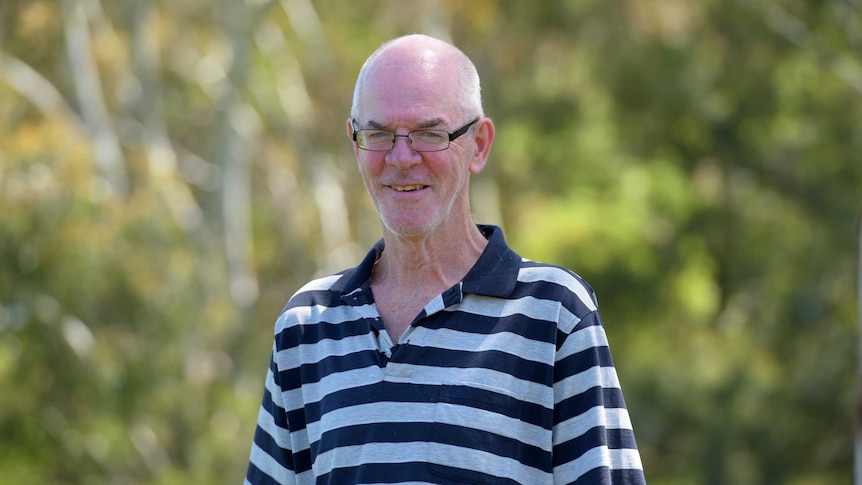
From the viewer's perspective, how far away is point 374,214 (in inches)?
619

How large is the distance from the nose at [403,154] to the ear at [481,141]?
0.13 meters

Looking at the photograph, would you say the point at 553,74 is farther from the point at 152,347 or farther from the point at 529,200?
the point at 152,347

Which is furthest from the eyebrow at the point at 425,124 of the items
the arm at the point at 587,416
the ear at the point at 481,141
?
the arm at the point at 587,416

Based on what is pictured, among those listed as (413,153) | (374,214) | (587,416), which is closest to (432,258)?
(413,153)

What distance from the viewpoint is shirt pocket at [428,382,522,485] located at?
212 cm

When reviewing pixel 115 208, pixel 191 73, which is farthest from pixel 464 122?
pixel 191 73

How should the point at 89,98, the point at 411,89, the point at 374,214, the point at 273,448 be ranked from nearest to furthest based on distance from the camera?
the point at 411,89 → the point at 273,448 → the point at 89,98 → the point at 374,214

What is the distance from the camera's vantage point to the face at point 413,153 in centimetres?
226

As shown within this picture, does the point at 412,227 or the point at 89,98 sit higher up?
the point at 89,98

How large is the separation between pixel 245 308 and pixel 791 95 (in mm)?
6231

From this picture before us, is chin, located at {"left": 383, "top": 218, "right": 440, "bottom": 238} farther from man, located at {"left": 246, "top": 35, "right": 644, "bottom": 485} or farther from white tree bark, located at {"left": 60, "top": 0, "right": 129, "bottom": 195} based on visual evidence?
white tree bark, located at {"left": 60, "top": 0, "right": 129, "bottom": 195}

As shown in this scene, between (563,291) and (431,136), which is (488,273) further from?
(431,136)

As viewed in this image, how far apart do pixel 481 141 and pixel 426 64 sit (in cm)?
19

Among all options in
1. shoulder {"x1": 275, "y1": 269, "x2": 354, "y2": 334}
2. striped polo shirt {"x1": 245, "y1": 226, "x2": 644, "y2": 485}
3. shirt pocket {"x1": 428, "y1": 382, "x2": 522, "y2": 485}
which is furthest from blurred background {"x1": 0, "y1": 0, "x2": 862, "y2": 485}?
shirt pocket {"x1": 428, "y1": 382, "x2": 522, "y2": 485}
